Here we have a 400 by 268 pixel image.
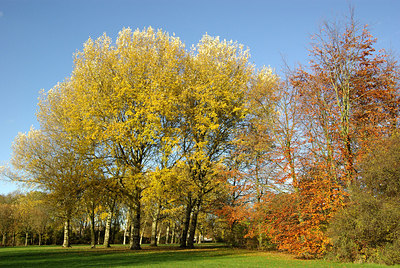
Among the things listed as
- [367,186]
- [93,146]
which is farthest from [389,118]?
[93,146]

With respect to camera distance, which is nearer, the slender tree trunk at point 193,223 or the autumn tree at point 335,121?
the autumn tree at point 335,121

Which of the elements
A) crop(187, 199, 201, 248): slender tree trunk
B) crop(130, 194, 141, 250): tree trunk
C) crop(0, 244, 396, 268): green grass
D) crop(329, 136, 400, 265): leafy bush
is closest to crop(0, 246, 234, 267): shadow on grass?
crop(0, 244, 396, 268): green grass

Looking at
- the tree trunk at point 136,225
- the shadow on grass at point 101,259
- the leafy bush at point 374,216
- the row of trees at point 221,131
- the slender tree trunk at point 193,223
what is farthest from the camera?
the slender tree trunk at point 193,223

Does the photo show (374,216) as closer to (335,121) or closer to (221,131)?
(335,121)

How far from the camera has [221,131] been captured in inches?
908

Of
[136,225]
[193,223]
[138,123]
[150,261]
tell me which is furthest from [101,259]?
[193,223]

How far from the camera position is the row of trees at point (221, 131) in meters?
16.3

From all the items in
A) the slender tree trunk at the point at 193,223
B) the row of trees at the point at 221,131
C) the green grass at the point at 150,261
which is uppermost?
the row of trees at the point at 221,131

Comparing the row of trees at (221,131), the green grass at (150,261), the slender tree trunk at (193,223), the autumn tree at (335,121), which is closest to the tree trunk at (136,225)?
the row of trees at (221,131)

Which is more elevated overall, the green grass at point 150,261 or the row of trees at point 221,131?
the row of trees at point 221,131

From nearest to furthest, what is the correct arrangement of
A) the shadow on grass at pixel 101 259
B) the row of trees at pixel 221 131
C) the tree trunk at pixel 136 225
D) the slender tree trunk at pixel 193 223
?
1. the shadow on grass at pixel 101 259
2. the row of trees at pixel 221 131
3. the tree trunk at pixel 136 225
4. the slender tree trunk at pixel 193 223

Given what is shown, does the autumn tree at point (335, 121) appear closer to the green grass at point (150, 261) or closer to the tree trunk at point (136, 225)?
the green grass at point (150, 261)

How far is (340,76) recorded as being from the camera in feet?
61.1

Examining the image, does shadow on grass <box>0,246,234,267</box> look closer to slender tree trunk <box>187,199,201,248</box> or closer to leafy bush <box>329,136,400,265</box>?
slender tree trunk <box>187,199,201,248</box>
